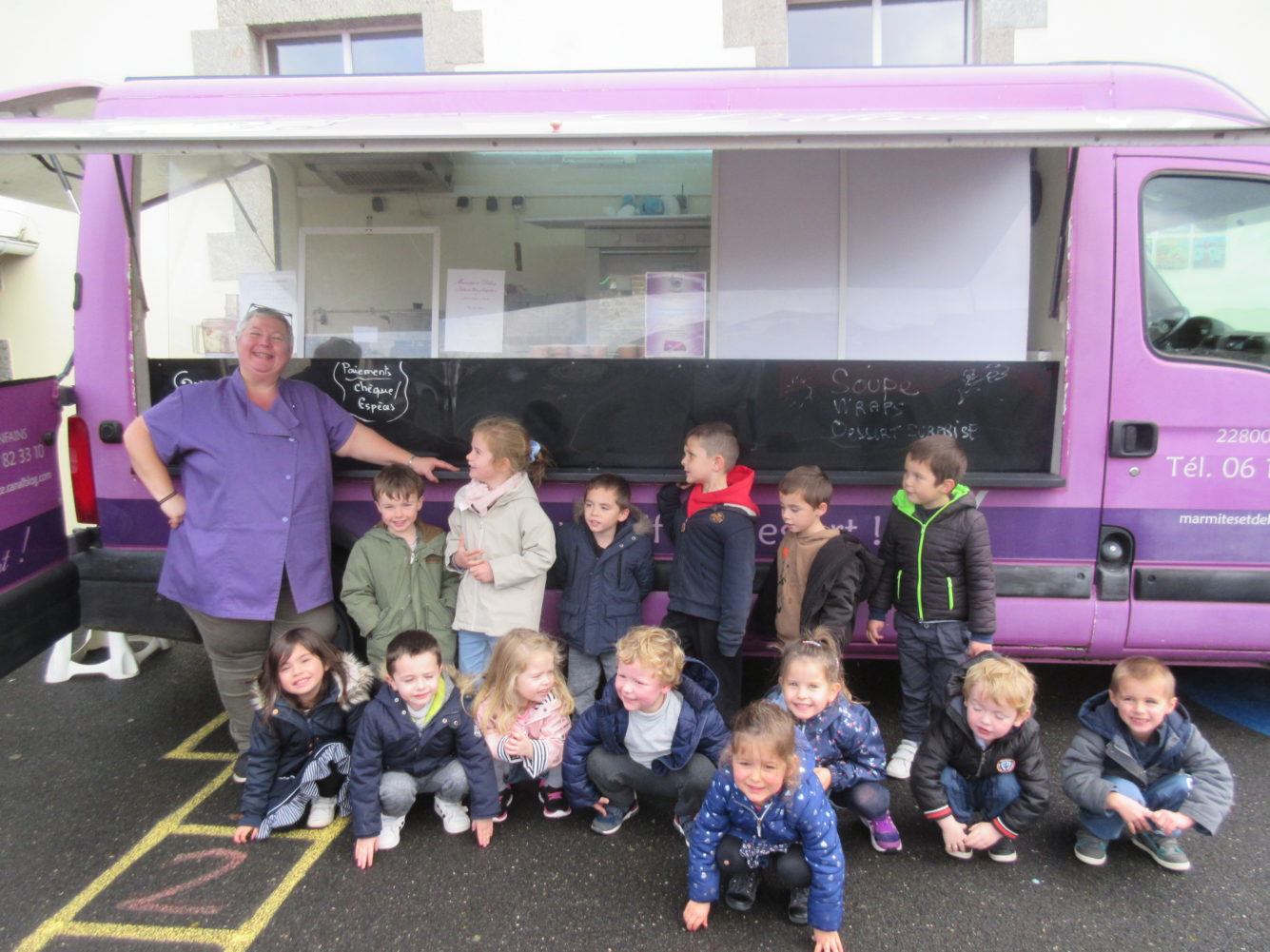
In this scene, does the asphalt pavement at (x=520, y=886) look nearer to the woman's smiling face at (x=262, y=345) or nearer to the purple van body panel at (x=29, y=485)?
the purple van body panel at (x=29, y=485)

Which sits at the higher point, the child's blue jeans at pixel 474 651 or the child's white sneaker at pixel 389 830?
the child's blue jeans at pixel 474 651

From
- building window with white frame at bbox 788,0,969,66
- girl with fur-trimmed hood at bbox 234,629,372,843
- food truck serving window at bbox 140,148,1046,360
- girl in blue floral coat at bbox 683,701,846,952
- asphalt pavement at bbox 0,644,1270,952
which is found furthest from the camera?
building window with white frame at bbox 788,0,969,66

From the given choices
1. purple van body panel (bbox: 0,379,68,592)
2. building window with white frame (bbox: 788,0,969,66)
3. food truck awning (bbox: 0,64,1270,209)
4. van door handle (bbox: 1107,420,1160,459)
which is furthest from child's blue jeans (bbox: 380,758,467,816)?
building window with white frame (bbox: 788,0,969,66)

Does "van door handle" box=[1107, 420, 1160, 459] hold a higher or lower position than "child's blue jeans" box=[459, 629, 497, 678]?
higher

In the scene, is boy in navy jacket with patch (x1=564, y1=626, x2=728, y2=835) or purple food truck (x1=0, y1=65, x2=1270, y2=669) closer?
boy in navy jacket with patch (x1=564, y1=626, x2=728, y2=835)

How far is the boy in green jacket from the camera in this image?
129 inches

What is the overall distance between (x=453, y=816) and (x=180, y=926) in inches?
33.3

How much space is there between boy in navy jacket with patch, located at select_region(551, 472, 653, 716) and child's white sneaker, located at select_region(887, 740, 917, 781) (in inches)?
43.8

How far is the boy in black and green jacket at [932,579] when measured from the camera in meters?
3.05

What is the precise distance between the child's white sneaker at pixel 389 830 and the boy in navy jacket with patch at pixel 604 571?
2.74 ft

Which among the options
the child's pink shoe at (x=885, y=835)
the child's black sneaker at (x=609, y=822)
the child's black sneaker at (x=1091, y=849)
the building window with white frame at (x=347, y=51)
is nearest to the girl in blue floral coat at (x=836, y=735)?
the child's pink shoe at (x=885, y=835)

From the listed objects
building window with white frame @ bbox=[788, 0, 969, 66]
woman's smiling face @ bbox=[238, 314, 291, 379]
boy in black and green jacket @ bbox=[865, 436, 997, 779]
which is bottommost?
boy in black and green jacket @ bbox=[865, 436, 997, 779]

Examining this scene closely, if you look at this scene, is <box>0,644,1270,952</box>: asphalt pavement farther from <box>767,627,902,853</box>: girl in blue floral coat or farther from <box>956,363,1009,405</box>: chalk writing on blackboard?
<box>956,363,1009,405</box>: chalk writing on blackboard

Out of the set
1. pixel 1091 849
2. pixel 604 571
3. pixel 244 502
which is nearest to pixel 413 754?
pixel 604 571
